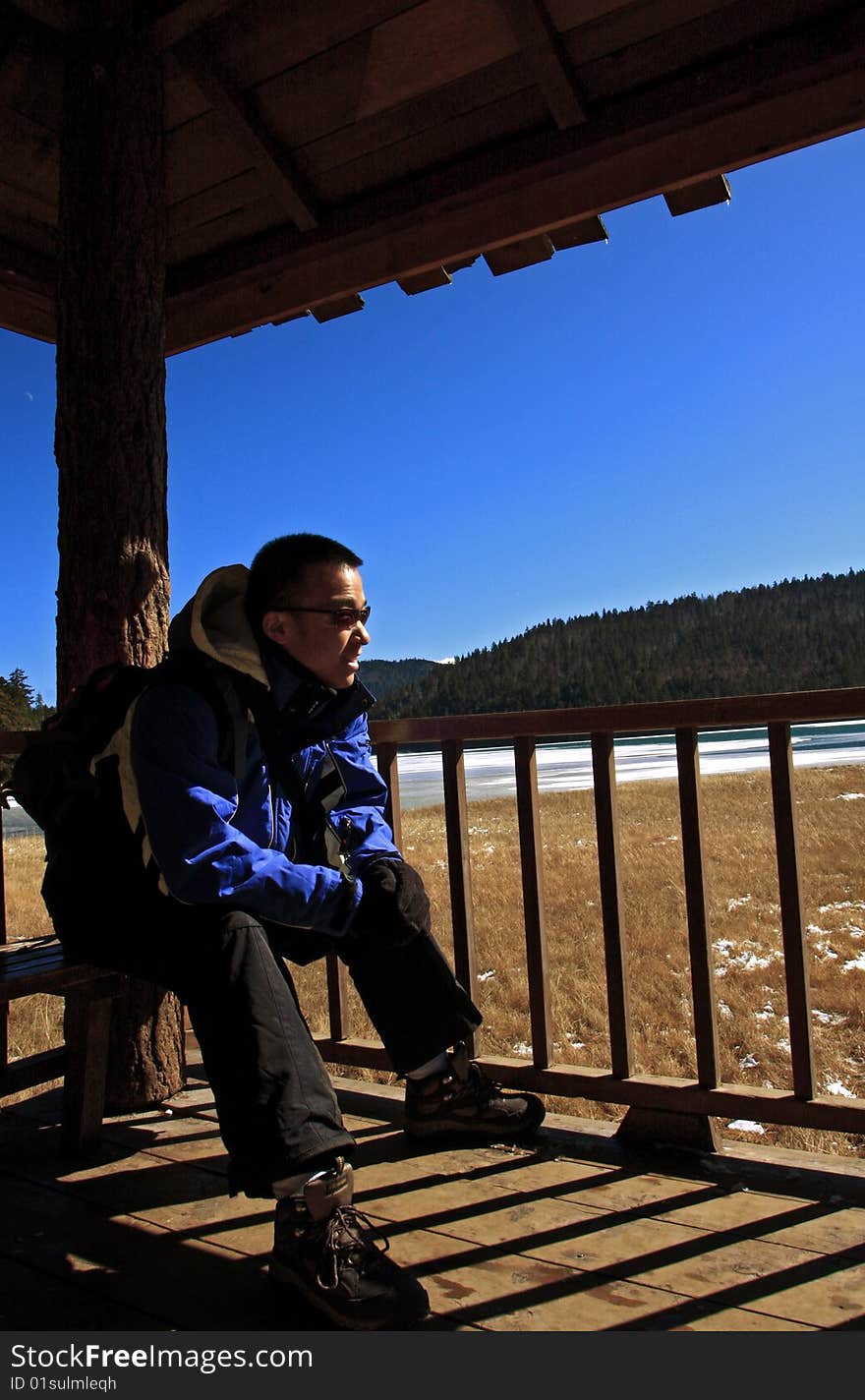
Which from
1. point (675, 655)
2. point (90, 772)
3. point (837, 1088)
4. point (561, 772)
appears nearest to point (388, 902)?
point (90, 772)

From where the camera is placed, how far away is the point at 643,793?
2459 centimetres

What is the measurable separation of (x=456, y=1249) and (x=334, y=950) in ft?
1.99

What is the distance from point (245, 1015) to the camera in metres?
1.46

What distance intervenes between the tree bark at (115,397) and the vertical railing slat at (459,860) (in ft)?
2.60

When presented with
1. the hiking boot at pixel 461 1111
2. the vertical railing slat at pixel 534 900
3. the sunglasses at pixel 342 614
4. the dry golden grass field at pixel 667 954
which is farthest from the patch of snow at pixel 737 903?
the sunglasses at pixel 342 614

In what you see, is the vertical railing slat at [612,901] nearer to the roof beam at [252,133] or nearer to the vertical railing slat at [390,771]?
the vertical railing slat at [390,771]

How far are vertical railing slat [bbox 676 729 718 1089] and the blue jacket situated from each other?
0.67m

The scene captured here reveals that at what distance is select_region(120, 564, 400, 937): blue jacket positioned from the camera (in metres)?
1.53

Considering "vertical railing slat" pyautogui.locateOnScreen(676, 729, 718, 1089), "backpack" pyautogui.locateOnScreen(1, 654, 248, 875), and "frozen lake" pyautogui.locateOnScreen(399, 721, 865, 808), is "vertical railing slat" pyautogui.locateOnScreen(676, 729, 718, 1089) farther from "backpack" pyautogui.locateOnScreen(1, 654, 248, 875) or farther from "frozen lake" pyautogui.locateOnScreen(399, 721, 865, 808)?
"frozen lake" pyautogui.locateOnScreen(399, 721, 865, 808)

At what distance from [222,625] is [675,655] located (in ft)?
382

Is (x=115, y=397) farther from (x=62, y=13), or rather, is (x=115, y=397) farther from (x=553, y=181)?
(x=553, y=181)

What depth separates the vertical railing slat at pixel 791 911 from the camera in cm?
191

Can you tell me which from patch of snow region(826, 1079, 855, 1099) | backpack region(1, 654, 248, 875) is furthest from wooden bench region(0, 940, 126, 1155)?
patch of snow region(826, 1079, 855, 1099)
